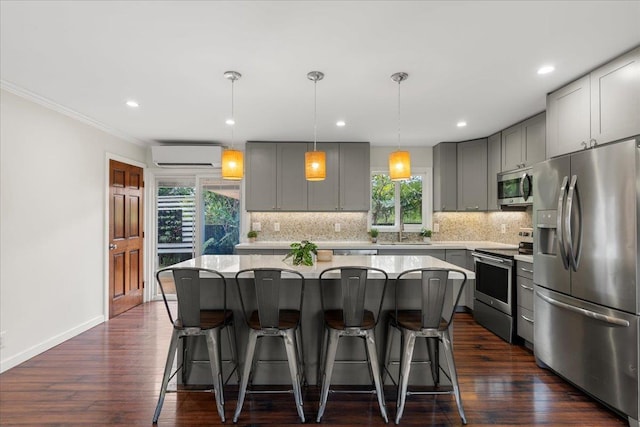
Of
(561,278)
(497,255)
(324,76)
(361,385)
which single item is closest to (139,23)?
(324,76)

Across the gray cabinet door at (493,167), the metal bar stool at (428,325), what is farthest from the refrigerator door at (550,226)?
the gray cabinet door at (493,167)

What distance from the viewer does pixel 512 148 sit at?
13.6 ft

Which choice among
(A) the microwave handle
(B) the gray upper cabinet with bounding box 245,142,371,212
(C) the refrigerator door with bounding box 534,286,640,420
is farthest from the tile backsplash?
(C) the refrigerator door with bounding box 534,286,640,420

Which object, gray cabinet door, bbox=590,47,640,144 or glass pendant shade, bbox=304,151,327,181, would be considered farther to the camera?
glass pendant shade, bbox=304,151,327,181

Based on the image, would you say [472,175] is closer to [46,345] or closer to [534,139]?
[534,139]

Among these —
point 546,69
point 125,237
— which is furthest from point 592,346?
point 125,237

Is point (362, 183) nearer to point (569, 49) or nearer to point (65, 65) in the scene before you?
point (569, 49)

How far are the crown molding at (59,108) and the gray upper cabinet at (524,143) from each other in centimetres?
507

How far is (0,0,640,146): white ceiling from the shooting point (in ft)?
6.16

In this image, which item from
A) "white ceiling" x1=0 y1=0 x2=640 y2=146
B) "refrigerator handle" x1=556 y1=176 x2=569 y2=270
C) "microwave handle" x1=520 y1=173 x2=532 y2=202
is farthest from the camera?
"microwave handle" x1=520 y1=173 x2=532 y2=202

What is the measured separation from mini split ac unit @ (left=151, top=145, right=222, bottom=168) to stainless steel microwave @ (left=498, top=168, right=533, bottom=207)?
4032 millimetres

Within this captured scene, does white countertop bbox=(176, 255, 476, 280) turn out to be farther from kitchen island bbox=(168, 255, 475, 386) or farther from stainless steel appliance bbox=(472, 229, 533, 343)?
stainless steel appliance bbox=(472, 229, 533, 343)

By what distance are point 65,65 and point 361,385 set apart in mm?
3359

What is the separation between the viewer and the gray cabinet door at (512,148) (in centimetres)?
399
